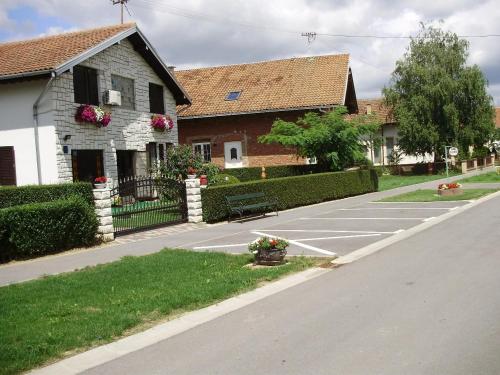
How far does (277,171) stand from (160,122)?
7.02m

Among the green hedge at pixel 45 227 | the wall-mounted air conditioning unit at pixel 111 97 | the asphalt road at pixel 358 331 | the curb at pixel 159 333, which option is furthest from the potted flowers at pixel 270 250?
Result: the wall-mounted air conditioning unit at pixel 111 97

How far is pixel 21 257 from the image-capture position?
11.5 m

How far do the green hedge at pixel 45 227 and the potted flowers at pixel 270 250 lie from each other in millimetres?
4741

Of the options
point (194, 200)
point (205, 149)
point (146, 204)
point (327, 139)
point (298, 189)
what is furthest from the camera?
point (205, 149)

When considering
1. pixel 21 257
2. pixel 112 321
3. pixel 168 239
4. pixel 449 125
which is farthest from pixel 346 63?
pixel 112 321

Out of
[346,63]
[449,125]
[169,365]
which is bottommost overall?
[169,365]

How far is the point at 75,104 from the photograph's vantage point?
1917 centimetres

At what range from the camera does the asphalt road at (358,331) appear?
4.80 metres

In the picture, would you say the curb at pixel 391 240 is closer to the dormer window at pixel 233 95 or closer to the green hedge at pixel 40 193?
the green hedge at pixel 40 193

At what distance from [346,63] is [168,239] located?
21642mm

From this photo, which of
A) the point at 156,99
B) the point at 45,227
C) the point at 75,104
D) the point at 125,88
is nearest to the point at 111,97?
the point at 75,104

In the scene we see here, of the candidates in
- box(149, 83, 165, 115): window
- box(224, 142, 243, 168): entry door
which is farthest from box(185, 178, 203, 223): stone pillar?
box(224, 142, 243, 168): entry door

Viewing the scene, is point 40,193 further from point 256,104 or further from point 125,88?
point 256,104

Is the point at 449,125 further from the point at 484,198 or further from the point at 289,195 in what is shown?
the point at 289,195
